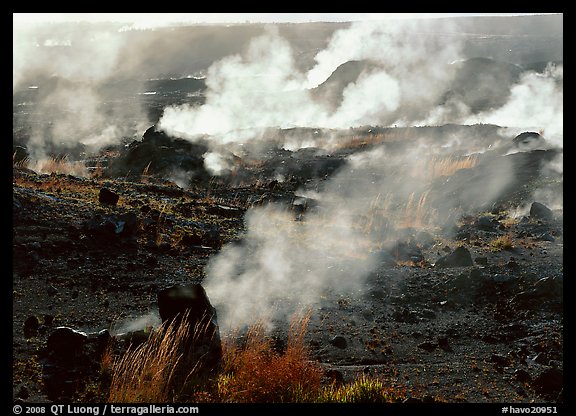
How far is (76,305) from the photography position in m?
7.91

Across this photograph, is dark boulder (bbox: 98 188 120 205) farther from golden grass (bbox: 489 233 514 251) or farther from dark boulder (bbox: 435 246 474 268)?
golden grass (bbox: 489 233 514 251)

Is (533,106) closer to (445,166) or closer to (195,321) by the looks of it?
(445,166)

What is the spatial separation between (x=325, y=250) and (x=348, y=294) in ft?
7.99

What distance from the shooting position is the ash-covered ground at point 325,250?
22.6 feet

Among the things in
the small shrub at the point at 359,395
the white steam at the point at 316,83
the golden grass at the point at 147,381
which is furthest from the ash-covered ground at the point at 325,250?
the white steam at the point at 316,83

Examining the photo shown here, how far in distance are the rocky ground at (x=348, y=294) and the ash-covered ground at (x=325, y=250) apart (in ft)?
0.11

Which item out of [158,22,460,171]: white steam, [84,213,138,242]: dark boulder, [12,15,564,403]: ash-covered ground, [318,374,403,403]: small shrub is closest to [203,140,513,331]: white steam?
[12,15,564,403]: ash-covered ground

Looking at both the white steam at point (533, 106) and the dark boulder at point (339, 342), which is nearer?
the dark boulder at point (339, 342)

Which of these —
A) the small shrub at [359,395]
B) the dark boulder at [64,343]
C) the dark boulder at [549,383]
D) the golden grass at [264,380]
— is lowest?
the dark boulder at [549,383]

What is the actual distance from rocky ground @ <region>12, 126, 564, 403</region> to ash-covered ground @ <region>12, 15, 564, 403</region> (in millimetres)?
34

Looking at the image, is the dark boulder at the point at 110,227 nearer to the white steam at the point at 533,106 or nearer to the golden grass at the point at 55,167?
the golden grass at the point at 55,167

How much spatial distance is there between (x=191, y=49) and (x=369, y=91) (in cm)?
3193

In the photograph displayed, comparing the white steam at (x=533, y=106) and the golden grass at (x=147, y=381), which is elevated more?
the golden grass at (x=147, y=381)

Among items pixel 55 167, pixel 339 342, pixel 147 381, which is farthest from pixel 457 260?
pixel 55 167
